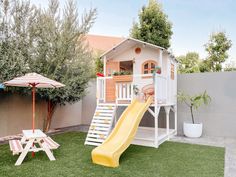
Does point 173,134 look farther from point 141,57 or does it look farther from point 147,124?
point 141,57

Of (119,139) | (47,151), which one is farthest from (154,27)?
(47,151)

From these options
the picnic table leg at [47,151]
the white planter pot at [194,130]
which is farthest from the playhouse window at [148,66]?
the picnic table leg at [47,151]

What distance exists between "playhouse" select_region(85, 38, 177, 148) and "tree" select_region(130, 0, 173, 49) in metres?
5.32

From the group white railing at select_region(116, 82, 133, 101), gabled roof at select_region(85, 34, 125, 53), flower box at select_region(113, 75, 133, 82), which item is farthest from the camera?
gabled roof at select_region(85, 34, 125, 53)

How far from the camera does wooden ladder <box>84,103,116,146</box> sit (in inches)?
246

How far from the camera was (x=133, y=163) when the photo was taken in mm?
4641

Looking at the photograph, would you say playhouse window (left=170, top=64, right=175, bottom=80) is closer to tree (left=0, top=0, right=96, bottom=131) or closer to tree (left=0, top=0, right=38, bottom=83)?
tree (left=0, top=0, right=96, bottom=131)

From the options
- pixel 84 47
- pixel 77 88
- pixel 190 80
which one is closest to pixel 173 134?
pixel 190 80

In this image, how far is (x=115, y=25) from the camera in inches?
614

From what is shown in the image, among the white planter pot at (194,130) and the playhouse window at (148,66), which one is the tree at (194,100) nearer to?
the white planter pot at (194,130)

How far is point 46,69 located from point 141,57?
153 inches

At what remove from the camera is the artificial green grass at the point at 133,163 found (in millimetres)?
4008

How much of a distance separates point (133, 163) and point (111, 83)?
4.30 m

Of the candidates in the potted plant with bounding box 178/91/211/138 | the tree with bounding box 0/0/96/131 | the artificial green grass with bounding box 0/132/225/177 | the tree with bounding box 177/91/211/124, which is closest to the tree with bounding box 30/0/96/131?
the tree with bounding box 0/0/96/131
